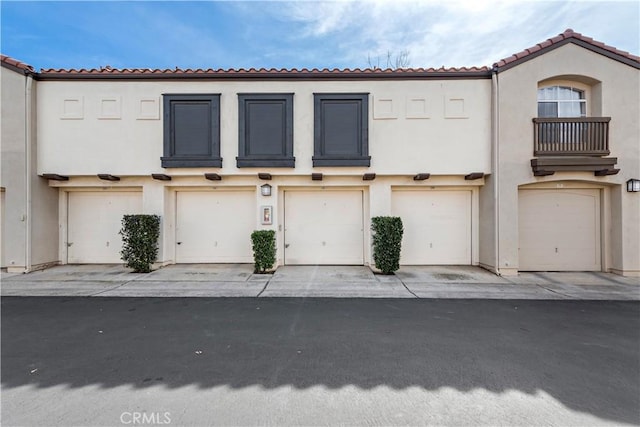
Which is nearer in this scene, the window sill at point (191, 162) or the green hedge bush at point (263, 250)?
the green hedge bush at point (263, 250)

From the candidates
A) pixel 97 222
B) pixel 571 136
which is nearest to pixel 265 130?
pixel 97 222

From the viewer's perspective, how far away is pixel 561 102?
8.15m

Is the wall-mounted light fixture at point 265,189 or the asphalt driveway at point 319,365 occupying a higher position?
the wall-mounted light fixture at point 265,189

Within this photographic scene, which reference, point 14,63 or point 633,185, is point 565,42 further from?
point 14,63

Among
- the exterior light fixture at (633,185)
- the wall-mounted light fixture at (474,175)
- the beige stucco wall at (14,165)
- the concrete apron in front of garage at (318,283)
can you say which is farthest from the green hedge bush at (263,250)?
the exterior light fixture at (633,185)

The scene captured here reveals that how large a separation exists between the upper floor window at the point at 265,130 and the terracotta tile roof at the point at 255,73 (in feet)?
2.15

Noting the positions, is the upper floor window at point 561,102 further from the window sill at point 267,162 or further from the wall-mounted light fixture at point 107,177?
the wall-mounted light fixture at point 107,177

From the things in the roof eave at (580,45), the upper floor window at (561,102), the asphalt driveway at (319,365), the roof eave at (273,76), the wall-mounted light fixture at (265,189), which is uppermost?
the roof eave at (580,45)

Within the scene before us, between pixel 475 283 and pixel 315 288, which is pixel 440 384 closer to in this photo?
pixel 315 288

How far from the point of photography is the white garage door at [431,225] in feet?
29.1

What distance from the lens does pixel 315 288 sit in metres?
6.48

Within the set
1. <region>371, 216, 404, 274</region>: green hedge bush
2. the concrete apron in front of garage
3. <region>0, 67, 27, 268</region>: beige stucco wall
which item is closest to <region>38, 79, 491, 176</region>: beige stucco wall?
<region>0, 67, 27, 268</region>: beige stucco wall

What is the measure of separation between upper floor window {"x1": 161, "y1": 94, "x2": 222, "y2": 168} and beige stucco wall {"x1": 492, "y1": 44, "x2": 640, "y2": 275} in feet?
26.9

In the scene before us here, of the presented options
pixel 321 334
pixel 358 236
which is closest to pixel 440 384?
pixel 321 334
